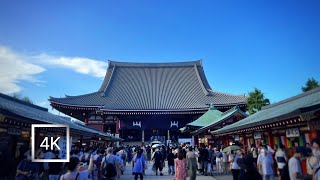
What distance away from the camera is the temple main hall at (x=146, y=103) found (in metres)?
32.8

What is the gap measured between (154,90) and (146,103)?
168 inches

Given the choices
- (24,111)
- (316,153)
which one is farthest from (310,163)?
(24,111)

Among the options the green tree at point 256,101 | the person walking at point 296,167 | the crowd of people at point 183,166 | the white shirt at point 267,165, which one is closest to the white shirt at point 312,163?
the crowd of people at point 183,166

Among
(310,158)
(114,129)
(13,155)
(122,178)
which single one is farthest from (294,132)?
(114,129)

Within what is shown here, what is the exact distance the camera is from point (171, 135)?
37094mm

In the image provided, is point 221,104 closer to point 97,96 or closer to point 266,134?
point 97,96

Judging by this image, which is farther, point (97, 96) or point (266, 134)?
point (97, 96)

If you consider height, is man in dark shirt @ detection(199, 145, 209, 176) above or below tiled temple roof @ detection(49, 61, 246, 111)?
below

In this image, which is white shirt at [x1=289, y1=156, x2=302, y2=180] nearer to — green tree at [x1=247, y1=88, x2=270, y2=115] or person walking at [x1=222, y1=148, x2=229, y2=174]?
person walking at [x1=222, y1=148, x2=229, y2=174]

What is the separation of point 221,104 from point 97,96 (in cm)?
1593

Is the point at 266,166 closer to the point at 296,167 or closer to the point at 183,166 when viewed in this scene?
the point at 296,167

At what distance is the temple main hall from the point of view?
108 feet

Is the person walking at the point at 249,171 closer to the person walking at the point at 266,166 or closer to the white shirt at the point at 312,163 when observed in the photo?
the white shirt at the point at 312,163


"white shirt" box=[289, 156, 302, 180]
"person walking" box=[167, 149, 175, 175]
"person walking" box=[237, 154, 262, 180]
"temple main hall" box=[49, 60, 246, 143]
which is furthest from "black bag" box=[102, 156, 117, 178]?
"temple main hall" box=[49, 60, 246, 143]
